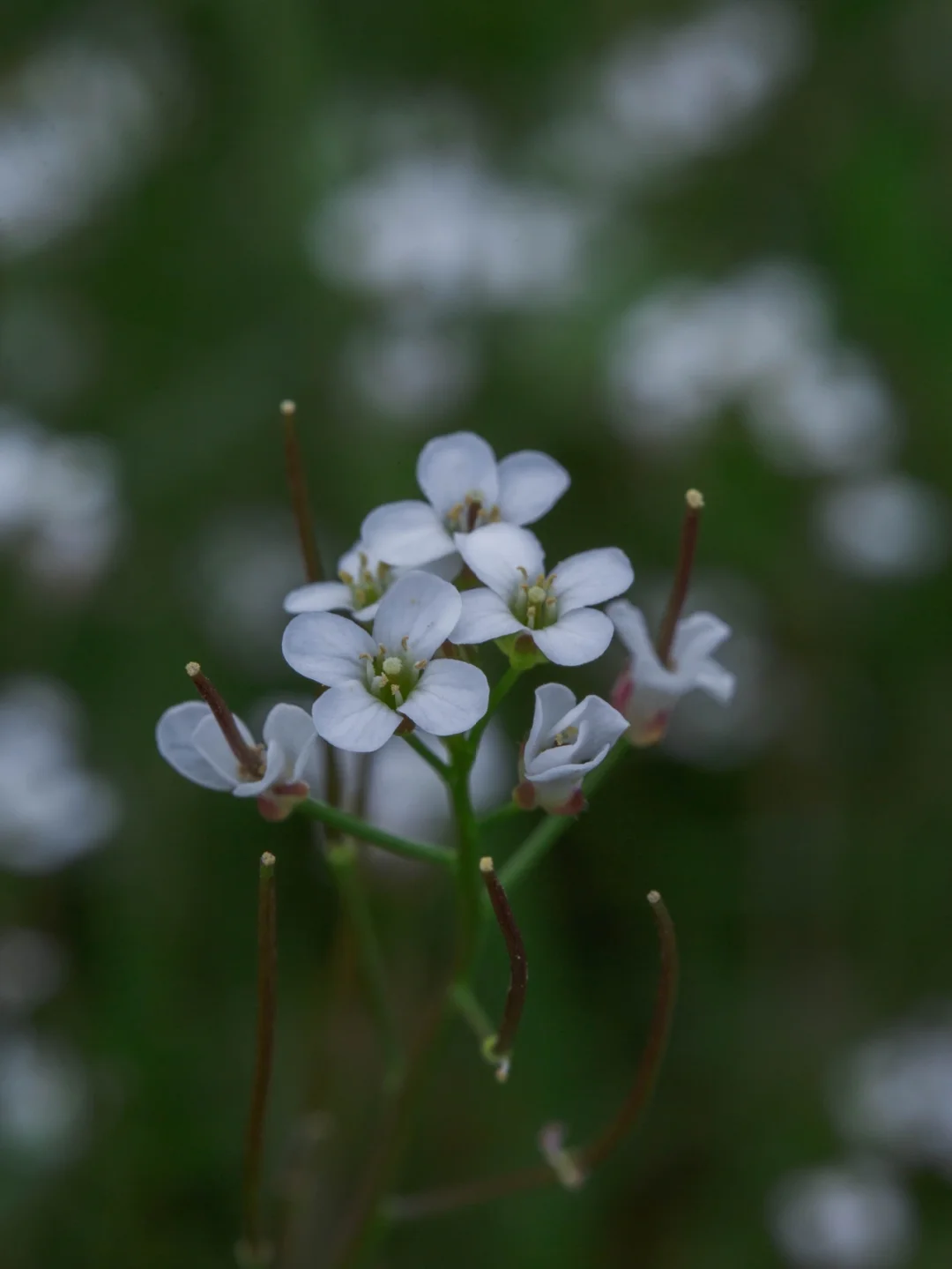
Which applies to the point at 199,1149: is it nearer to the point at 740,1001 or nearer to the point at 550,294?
the point at 740,1001

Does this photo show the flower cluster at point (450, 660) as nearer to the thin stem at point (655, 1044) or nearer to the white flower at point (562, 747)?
the white flower at point (562, 747)

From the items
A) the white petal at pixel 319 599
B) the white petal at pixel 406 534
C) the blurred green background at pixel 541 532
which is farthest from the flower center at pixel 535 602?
the blurred green background at pixel 541 532

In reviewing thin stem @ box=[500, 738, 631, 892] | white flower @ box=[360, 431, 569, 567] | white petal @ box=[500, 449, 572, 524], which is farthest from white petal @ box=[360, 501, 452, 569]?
thin stem @ box=[500, 738, 631, 892]

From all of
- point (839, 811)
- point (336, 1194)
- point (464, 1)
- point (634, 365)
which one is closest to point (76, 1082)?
point (336, 1194)

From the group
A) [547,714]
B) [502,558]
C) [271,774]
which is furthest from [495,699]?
[271,774]

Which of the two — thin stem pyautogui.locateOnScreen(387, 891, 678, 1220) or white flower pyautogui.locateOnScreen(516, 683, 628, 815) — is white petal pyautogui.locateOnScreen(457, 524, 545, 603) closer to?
white flower pyautogui.locateOnScreen(516, 683, 628, 815)

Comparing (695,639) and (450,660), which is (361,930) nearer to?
(450,660)
